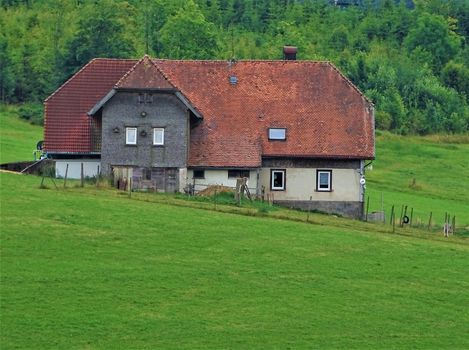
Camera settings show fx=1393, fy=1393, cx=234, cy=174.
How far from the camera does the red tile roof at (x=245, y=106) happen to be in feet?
194

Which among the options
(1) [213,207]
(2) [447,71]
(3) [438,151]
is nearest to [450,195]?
(3) [438,151]

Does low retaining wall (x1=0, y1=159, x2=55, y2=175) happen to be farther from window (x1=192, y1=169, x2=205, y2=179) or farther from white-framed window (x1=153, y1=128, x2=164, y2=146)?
window (x1=192, y1=169, x2=205, y2=179)

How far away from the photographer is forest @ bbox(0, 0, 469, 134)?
320ft

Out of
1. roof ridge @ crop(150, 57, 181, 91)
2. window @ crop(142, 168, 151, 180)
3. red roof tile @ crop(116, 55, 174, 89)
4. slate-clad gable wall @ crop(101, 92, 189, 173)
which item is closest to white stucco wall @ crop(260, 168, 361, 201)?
slate-clad gable wall @ crop(101, 92, 189, 173)

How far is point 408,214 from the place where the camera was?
199 ft

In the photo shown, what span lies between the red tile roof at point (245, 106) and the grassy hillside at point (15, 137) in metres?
10.1

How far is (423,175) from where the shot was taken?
78.7 meters

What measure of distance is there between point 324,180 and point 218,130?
5074mm

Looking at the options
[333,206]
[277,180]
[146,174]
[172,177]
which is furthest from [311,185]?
[146,174]

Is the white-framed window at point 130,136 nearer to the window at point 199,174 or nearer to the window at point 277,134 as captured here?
the window at point 199,174

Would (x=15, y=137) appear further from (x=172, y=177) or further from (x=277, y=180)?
(x=277, y=180)

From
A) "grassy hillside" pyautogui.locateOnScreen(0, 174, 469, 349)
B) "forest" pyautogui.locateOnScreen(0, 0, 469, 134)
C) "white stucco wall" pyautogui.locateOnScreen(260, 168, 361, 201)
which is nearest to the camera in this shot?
"grassy hillside" pyautogui.locateOnScreen(0, 174, 469, 349)

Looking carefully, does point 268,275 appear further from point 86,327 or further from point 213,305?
point 86,327

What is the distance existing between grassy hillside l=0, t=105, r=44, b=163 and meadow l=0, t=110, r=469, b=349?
65.2 feet
